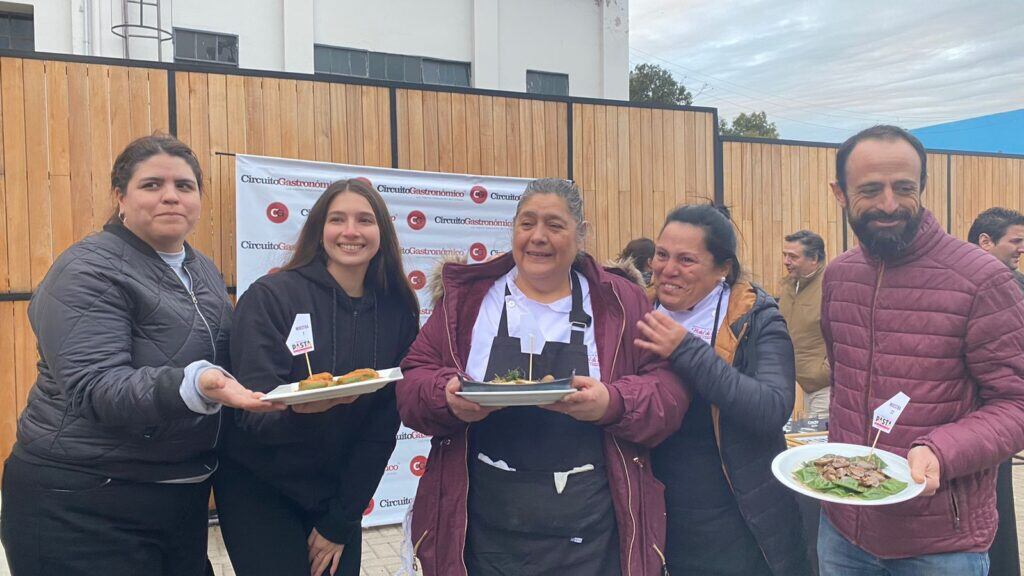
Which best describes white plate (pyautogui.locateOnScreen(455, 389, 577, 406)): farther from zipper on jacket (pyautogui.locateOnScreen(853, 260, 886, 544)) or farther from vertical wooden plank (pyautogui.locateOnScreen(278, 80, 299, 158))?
vertical wooden plank (pyautogui.locateOnScreen(278, 80, 299, 158))

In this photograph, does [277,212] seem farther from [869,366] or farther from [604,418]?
[869,366]

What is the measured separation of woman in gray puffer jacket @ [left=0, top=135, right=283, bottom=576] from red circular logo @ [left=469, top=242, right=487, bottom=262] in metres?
3.54

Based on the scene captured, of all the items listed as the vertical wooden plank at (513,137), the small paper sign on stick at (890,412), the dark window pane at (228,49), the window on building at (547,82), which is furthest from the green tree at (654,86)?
the small paper sign on stick at (890,412)

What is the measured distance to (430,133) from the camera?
591cm

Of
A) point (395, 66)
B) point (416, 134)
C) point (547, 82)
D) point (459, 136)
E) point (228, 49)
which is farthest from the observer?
point (547, 82)

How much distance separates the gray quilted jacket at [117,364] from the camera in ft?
6.69

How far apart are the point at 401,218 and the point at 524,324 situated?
11.9 ft

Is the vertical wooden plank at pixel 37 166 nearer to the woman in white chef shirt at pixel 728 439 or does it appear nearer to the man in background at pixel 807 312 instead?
the woman in white chef shirt at pixel 728 439

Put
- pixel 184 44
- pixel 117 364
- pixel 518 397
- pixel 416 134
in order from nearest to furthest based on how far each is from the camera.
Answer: pixel 518 397, pixel 117 364, pixel 416 134, pixel 184 44

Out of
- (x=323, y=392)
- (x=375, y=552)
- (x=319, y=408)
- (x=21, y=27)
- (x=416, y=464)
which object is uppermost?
(x=21, y=27)

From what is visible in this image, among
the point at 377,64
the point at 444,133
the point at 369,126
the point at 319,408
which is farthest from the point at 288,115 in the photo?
the point at 377,64

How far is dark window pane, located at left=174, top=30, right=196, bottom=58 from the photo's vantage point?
12281 mm

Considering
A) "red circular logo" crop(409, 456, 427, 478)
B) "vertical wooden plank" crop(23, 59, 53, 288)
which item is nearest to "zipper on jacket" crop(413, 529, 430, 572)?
"red circular logo" crop(409, 456, 427, 478)

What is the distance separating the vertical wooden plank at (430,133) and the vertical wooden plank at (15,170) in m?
2.97
